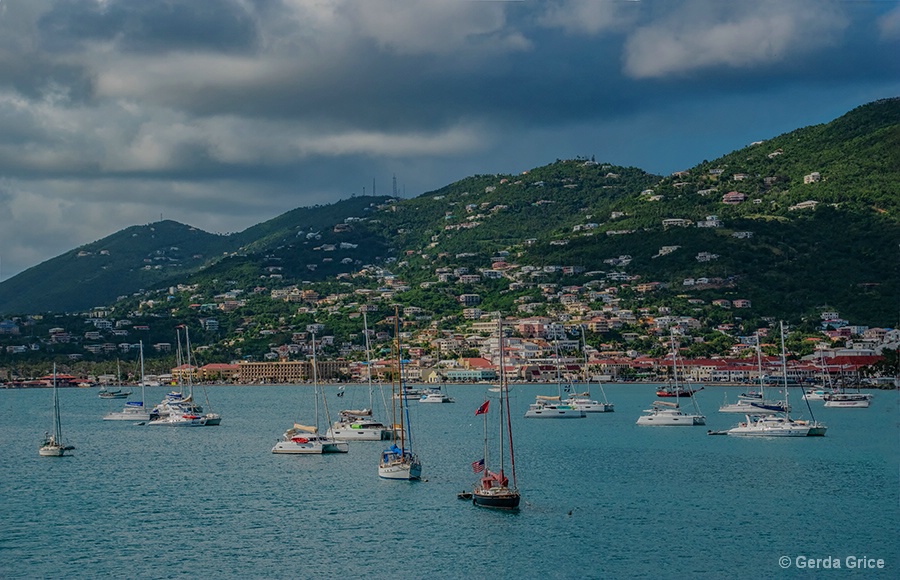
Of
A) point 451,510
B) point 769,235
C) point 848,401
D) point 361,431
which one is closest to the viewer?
point 451,510

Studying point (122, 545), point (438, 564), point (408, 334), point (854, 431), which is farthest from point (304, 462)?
point (408, 334)

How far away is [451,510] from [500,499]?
6.15ft

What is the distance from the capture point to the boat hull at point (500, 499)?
36.0m

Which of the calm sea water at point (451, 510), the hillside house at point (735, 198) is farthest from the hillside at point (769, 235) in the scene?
the calm sea water at point (451, 510)

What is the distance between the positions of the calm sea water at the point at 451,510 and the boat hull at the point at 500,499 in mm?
327

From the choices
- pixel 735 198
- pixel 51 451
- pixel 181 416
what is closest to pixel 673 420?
pixel 181 416

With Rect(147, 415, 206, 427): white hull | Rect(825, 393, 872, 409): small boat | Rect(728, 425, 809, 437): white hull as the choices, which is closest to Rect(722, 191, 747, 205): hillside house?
Rect(825, 393, 872, 409): small boat

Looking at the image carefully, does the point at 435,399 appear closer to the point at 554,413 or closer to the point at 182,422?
the point at 554,413

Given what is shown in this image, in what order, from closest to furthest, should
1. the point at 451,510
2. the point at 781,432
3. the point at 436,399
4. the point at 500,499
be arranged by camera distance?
the point at 500,499, the point at 451,510, the point at 781,432, the point at 436,399

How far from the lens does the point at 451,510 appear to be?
37.0 metres

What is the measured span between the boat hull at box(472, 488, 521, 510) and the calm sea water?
327mm

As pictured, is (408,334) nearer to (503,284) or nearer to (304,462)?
(503,284)

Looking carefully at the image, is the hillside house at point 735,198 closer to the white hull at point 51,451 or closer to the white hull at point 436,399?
the white hull at point 436,399

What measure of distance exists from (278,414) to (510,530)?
51922 mm
